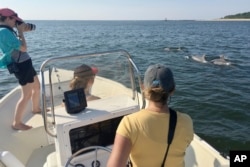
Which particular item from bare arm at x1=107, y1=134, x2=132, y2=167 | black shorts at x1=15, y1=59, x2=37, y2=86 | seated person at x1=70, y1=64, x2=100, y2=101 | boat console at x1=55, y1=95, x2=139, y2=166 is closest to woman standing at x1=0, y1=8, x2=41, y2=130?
black shorts at x1=15, y1=59, x2=37, y2=86

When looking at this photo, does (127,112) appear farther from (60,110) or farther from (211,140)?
(211,140)

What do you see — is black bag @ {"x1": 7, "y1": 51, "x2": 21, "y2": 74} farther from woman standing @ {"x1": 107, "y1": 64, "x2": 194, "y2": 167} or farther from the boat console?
woman standing @ {"x1": 107, "y1": 64, "x2": 194, "y2": 167}

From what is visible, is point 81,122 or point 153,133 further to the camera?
point 81,122

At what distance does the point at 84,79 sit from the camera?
3689mm

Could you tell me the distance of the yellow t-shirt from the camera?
2090 millimetres

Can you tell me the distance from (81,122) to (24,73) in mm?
1819

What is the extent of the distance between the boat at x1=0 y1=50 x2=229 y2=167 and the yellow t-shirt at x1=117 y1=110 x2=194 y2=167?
725mm

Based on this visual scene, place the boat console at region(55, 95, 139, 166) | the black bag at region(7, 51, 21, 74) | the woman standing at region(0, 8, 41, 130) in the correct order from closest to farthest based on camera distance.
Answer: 1. the boat console at region(55, 95, 139, 166)
2. the woman standing at region(0, 8, 41, 130)
3. the black bag at region(7, 51, 21, 74)

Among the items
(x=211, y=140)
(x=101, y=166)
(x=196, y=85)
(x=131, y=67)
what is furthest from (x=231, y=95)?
(x=101, y=166)

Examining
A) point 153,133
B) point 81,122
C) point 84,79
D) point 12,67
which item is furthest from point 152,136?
point 12,67

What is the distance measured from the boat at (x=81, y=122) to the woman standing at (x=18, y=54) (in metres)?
0.37

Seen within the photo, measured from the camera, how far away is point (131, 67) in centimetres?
404

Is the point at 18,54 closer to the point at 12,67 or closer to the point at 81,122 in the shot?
the point at 12,67

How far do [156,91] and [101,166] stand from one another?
1569mm
